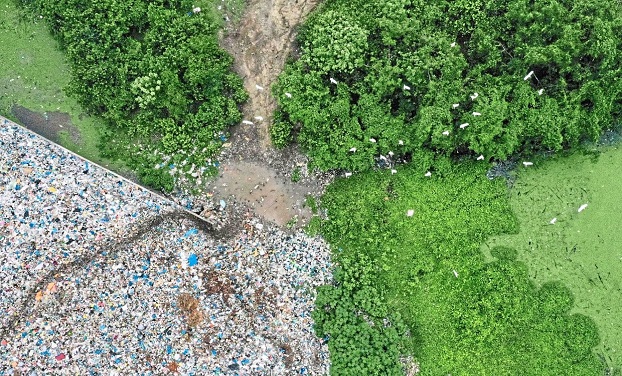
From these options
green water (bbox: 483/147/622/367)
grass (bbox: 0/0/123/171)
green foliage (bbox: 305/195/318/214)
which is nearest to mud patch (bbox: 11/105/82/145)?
grass (bbox: 0/0/123/171)

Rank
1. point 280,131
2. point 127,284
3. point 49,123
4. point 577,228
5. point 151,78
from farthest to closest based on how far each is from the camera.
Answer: point 49,123 → point 577,228 → point 280,131 → point 151,78 → point 127,284

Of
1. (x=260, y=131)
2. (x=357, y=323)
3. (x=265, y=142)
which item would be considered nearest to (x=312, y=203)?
(x=265, y=142)

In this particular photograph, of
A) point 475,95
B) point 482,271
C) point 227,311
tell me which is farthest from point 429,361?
point 475,95

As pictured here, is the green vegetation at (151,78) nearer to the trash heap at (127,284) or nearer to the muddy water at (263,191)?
the muddy water at (263,191)

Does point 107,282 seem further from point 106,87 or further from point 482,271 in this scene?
point 482,271

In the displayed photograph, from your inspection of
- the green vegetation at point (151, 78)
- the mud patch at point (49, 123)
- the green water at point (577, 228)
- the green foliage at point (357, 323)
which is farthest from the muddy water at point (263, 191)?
the green water at point (577, 228)

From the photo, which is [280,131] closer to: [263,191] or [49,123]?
[263,191]
